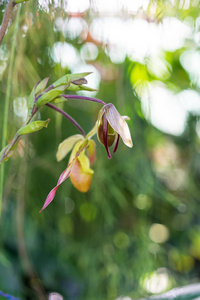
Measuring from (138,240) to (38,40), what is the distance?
0.38 m

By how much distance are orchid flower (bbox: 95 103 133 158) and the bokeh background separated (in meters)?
0.17

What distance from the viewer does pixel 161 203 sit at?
0.65 metres

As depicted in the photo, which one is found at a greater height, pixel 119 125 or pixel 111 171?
pixel 119 125

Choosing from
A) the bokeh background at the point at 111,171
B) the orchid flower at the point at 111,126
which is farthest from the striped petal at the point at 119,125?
the bokeh background at the point at 111,171

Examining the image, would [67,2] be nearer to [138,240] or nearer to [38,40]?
[38,40]

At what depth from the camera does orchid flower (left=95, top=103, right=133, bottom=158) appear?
16 centimetres

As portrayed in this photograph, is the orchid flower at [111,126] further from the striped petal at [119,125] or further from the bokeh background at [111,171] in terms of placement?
the bokeh background at [111,171]

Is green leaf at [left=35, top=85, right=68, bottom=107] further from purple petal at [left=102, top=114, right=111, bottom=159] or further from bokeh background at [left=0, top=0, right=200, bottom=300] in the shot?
bokeh background at [left=0, top=0, right=200, bottom=300]

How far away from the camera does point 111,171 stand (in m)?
0.53

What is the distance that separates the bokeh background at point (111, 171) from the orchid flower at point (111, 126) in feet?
0.56

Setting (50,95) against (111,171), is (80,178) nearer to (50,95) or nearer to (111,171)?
(50,95)

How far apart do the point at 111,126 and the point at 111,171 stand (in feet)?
1.18

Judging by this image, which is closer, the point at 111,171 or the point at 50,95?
the point at 50,95

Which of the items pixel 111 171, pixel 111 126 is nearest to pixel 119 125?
pixel 111 126
